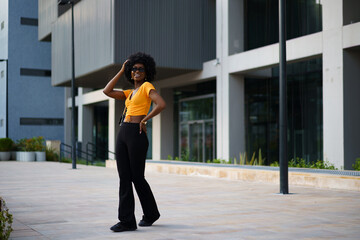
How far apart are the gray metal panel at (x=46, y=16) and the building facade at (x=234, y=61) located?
5.29 meters

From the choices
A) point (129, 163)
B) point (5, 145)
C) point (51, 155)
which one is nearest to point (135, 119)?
point (129, 163)

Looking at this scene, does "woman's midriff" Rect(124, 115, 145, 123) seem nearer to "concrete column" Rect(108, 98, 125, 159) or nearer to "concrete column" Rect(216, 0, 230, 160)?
"concrete column" Rect(216, 0, 230, 160)

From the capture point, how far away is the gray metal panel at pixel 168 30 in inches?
793

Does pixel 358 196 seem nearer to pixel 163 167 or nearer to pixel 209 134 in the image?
pixel 163 167

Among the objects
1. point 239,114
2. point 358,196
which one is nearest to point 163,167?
point 239,114

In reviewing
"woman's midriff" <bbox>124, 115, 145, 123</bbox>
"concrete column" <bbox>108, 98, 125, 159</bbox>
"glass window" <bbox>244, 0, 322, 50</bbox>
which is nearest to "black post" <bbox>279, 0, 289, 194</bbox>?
"woman's midriff" <bbox>124, 115, 145, 123</bbox>

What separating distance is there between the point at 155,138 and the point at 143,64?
20.2 m

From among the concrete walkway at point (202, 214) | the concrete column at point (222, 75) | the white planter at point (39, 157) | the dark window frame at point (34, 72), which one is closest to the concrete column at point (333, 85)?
the concrete walkway at point (202, 214)

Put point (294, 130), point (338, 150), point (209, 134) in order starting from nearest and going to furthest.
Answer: point (338, 150) < point (294, 130) < point (209, 134)

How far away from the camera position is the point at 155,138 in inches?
1019

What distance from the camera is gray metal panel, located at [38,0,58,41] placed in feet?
96.6

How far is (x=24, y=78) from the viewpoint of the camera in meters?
41.2

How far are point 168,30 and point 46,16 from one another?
46.1 ft

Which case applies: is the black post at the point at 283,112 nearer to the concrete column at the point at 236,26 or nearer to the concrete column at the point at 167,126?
the concrete column at the point at 236,26
